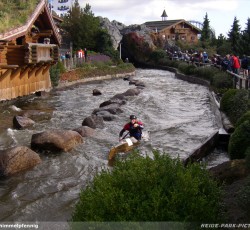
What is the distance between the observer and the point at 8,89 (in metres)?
20.7

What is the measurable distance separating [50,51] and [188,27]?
184ft

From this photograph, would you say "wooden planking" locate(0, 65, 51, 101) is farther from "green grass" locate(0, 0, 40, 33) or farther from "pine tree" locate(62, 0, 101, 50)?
"pine tree" locate(62, 0, 101, 50)

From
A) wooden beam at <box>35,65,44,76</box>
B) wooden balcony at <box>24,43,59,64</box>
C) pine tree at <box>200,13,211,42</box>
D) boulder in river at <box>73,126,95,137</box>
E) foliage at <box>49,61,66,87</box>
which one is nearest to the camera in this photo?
boulder in river at <box>73,126,95,137</box>

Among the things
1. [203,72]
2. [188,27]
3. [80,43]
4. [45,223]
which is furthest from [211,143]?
[188,27]

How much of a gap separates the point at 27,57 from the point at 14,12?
353cm

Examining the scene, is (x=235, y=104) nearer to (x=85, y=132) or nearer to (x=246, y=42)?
(x=85, y=132)

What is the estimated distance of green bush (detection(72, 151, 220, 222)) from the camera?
486 cm

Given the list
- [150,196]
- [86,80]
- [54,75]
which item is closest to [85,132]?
[150,196]

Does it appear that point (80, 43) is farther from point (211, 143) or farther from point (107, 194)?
point (107, 194)

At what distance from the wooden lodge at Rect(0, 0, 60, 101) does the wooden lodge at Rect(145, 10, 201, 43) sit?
4735 cm

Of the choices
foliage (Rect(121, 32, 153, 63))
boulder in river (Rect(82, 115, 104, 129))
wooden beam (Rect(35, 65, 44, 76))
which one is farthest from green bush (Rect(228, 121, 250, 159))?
foliage (Rect(121, 32, 153, 63))

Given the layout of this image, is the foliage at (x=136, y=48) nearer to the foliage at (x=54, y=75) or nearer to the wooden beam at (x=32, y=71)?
the foliage at (x=54, y=75)

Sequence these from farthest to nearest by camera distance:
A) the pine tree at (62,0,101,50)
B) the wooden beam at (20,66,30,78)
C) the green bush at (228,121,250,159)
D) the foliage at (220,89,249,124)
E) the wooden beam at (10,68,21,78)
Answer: the pine tree at (62,0,101,50)
the wooden beam at (20,66,30,78)
the wooden beam at (10,68,21,78)
the foliage at (220,89,249,124)
the green bush at (228,121,250,159)

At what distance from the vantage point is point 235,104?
1539 centimetres
